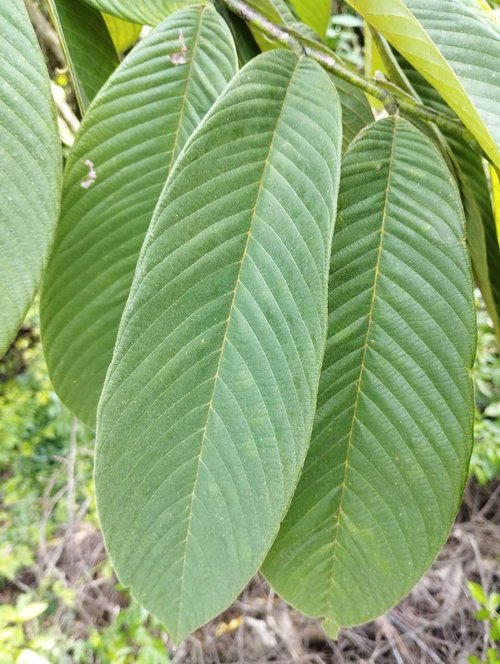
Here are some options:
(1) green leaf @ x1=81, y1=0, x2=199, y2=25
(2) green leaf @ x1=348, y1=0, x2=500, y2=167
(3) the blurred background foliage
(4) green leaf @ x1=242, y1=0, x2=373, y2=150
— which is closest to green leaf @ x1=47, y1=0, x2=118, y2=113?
(1) green leaf @ x1=81, y1=0, x2=199, y2=25

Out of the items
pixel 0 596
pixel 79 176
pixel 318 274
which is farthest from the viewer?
pixel 0 596

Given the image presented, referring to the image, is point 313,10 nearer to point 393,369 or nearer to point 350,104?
point 350,104

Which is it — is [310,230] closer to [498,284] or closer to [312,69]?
[312,69]

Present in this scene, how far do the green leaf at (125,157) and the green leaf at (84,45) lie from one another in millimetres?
119

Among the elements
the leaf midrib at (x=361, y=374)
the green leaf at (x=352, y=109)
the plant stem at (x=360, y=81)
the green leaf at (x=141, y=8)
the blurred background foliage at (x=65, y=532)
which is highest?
the green leaf at (x=141, y=8)

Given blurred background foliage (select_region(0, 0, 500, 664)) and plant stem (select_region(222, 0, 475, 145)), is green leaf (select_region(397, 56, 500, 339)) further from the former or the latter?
blurred background foliage (select_region(0, 0, 500, 664))

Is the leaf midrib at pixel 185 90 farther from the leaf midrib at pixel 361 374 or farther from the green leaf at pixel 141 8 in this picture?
the leaf midrib at pixel 361 374

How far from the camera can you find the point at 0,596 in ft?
7.59

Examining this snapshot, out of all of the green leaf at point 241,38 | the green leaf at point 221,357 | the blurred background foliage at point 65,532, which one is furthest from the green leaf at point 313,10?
the blurred background foliage at point 65,532

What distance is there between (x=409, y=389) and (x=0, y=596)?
7.83 ft

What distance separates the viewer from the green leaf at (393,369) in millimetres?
444

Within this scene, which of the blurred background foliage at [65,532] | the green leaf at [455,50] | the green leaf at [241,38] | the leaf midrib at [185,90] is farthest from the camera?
the blurred background foliage at [65,532]

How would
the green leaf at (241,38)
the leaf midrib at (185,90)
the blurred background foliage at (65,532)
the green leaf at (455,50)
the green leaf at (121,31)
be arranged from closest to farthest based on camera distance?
1. the green leaf at (455,50)
2. the leaf midrib at (185,90)
3. the green leaf at (241,38)
4. the green leaf at (121,31)
5. the blurred background foliage at (65,532)

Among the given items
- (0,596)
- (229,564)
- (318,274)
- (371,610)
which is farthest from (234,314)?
(0,596)
